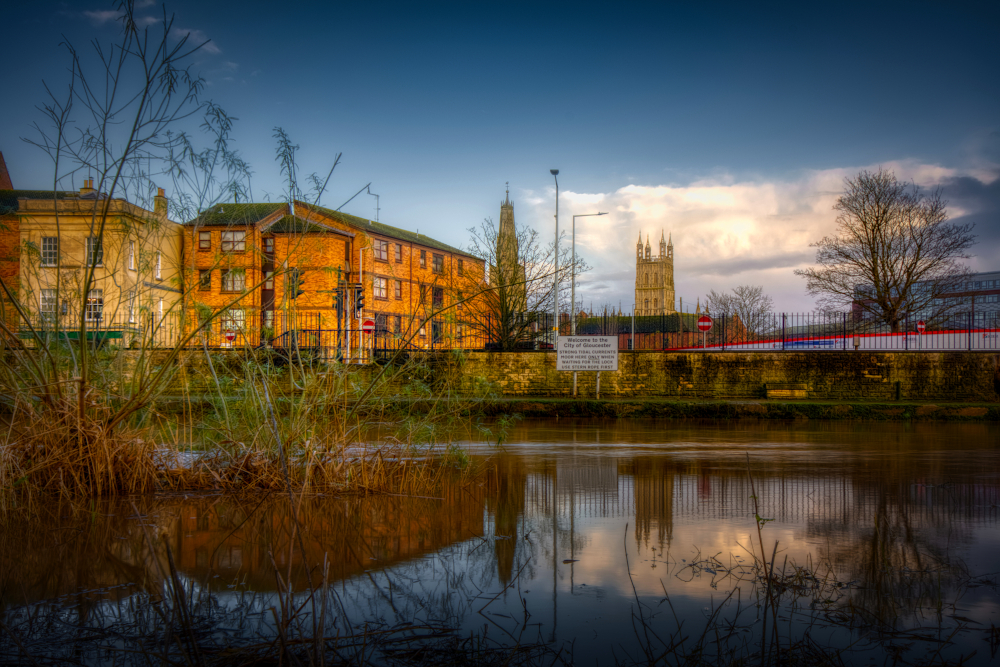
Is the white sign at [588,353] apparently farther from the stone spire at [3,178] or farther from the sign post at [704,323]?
the stone spire at [3,178]

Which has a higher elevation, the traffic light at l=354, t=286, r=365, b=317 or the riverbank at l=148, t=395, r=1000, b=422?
the traffic light at l=354, t=286, r=365, b=317

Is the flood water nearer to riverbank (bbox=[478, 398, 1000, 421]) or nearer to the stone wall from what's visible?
riverbank (bbox=[478, 398, 1000, 421])

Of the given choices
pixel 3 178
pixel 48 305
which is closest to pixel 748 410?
pixel 48 305

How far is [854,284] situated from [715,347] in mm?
20272

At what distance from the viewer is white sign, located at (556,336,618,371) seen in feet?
62.8

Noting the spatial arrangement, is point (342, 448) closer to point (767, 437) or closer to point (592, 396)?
point (767, 437)

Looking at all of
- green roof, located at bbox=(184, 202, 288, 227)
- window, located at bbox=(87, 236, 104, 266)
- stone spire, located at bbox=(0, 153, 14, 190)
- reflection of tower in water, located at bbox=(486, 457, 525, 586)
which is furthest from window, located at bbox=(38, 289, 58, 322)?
stone spire, located at bbox=(0, 153, 14, 190)

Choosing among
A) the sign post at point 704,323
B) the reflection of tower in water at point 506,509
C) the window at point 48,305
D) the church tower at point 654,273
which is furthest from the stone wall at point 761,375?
the church tower at point 654,273

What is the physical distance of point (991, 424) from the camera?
14703 mm

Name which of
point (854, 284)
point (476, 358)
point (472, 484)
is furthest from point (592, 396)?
point (854, 284)

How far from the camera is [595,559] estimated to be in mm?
4059

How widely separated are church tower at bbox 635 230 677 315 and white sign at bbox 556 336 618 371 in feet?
313

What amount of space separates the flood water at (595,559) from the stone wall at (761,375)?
13168mm

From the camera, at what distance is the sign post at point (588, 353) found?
19141mm
